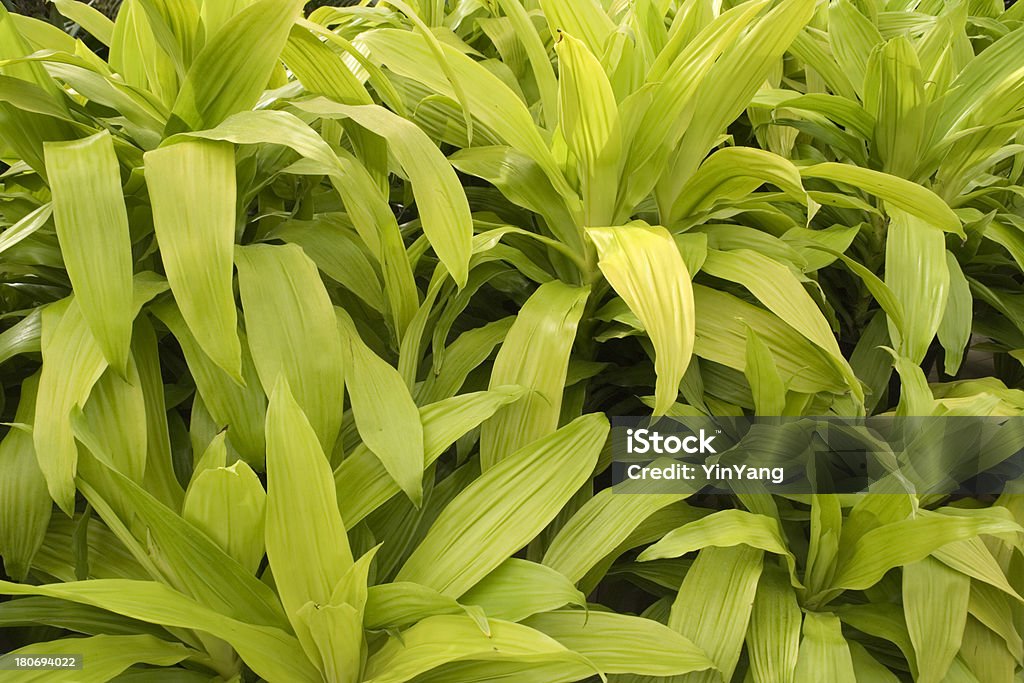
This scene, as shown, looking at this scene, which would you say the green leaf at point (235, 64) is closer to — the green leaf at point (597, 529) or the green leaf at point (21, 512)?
the green leaf at point (21, 512)

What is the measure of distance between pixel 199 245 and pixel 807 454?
59cm

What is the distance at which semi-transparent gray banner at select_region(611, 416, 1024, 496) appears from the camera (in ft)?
2.67

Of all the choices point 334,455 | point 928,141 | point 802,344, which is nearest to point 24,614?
point 334,455

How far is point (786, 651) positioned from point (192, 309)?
0.58 meters

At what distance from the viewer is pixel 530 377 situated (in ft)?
2.63

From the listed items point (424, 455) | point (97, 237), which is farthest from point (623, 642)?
point (97, 237)

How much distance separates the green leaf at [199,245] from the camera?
2.19 feet

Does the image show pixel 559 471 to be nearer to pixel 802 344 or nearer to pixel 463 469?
pixel 463 469

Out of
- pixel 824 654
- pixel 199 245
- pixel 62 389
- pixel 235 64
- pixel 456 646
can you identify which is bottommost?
pixel 824 654

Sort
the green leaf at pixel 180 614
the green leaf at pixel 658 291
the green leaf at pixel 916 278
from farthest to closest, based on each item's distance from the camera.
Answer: the green leaf at pixel 916 278, the green leaf at pixel 658 291, the green leaf at pixel 180 614

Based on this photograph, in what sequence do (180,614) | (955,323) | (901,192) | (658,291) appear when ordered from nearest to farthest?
(180,614)
(658,291)
(901,192)
(955,323)

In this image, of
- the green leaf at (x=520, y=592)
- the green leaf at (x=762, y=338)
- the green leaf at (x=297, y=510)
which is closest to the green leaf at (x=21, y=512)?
the green leaf at (x=297, y=510)

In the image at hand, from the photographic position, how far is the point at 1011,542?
786 millimetres

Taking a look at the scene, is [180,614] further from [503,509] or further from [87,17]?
[87,17]
